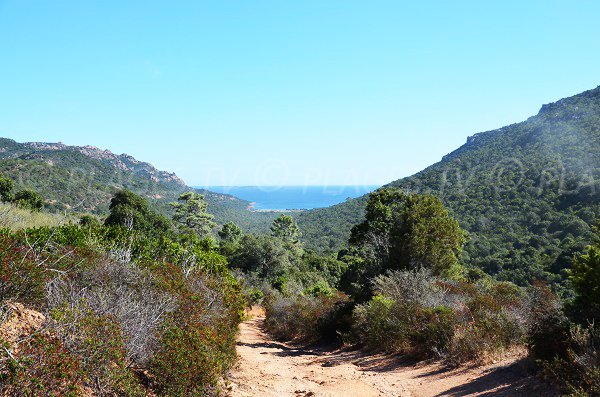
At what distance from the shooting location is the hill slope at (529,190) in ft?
99.9

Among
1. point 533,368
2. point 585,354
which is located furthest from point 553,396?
point 533,368

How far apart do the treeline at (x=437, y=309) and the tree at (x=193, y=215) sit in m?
26.9

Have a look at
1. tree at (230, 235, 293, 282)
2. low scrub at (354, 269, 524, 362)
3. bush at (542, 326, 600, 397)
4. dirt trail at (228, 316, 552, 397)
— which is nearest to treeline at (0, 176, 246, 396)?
→ dirt trail at (228, 316, 552, 397)

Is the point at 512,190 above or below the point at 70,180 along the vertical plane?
above

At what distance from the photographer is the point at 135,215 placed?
1247 inches

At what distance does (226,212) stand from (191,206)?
197 ft

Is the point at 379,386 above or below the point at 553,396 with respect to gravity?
below

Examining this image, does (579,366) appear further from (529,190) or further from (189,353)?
(529,190)

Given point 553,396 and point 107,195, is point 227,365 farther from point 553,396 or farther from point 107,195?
point 107,195

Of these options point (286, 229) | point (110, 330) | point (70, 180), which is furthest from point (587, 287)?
point (70, 180)

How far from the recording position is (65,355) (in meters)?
4.24

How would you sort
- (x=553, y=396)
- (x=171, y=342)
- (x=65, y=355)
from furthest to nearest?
(x=553, y=396) < (x=171, y=342) < (x=65, y=355)

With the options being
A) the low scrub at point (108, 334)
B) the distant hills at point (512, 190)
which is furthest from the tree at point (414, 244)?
the low scrub at point (108, 334)

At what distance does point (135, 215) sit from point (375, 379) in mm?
26700
